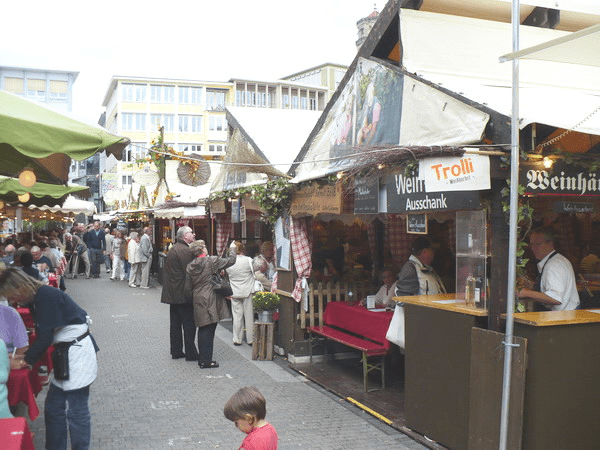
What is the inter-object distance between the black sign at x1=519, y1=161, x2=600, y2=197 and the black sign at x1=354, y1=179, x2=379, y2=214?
1897 millimetres

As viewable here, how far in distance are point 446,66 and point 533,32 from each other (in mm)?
1616

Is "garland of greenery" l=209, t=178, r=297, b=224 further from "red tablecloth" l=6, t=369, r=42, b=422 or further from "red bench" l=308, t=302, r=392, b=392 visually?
"red tablecloth" l=6, t=369, r=42, b=422

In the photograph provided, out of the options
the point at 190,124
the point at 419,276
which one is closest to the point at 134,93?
the point at 190,124

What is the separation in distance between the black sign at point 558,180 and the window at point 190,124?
71916 mm

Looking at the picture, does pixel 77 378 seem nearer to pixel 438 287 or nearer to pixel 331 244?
pixel 438 287

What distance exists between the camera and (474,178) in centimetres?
511

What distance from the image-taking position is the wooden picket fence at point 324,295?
9.12 m

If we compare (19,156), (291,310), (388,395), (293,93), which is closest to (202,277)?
(291,310)

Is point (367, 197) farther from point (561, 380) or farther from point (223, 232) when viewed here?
point (223, 232)

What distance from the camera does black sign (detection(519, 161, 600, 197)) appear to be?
5.05 m

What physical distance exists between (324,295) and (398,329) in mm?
2883

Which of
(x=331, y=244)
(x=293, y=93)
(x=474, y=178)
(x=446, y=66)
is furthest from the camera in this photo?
(x=293, y=93)

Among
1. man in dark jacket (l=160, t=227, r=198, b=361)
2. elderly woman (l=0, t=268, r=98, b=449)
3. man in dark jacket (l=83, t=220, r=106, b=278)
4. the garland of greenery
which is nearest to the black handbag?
man in dark jacket (l=160, t=227, r=198, b=361)

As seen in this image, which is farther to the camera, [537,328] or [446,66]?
[446,66]
